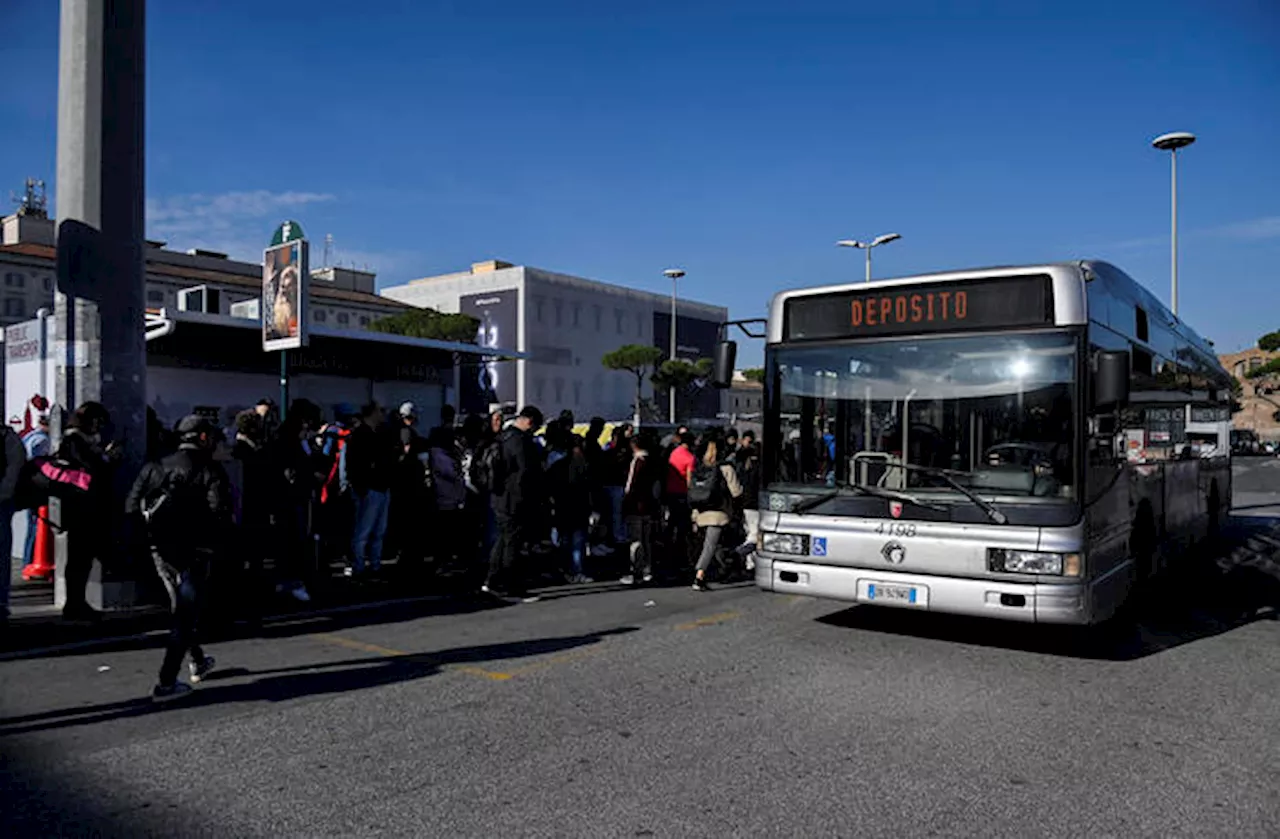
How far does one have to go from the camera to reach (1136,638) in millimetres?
7602

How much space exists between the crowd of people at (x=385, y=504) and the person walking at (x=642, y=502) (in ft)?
0.07

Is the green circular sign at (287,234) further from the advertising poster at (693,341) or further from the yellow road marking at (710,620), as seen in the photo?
the advertising poster at (693,341)

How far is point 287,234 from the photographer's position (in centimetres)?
1116

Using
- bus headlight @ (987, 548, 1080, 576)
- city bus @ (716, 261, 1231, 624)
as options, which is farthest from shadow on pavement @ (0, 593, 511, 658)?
bus headlight @ (987, 548, 1080, 576)

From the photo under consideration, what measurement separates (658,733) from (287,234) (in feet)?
27.6

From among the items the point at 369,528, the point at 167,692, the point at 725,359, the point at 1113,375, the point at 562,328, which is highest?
the point at 562,328

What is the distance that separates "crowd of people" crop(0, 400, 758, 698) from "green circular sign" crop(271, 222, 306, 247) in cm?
201

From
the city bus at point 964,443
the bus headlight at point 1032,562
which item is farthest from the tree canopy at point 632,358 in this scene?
the bus headlight at point 1032,562

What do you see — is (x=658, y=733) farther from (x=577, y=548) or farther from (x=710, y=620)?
(x=577, y=548)

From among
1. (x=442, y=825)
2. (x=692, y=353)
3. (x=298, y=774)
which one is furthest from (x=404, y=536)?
(x=692, y=353)

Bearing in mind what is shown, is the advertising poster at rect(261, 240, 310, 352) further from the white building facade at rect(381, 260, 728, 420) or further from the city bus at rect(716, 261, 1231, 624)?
the white building facade at rect(381, 260, 728, 420)

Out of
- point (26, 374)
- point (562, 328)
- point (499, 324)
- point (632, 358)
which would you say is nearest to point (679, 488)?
point (26, 374)

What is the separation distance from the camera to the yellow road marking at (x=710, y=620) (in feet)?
25.9

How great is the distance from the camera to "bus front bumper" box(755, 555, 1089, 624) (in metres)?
6.23
